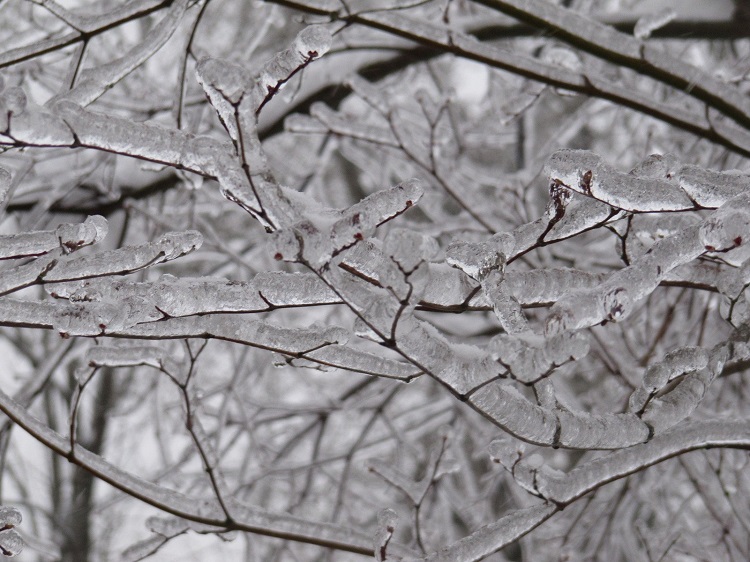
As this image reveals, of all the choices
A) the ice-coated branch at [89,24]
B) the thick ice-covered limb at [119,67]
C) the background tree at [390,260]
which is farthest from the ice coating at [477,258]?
the ice-coated branch at [89,24]

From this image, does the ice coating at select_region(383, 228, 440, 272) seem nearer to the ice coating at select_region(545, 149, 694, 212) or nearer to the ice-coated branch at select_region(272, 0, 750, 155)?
the ice coating at select_region(545, 149, 694, 212)

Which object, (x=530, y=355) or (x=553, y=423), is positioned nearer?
(x=530, y=355)

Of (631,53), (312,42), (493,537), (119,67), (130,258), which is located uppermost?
(631,53)

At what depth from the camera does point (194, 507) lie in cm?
151

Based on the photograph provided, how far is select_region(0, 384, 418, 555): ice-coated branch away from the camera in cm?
140

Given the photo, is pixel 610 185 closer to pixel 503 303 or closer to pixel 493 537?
pixel 503 303

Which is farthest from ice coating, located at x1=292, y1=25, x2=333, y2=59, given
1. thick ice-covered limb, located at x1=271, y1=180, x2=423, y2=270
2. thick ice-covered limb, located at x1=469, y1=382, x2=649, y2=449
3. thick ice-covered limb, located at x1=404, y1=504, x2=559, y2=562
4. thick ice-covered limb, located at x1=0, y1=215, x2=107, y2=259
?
thick ice-covered limb, located at x1=404, y1=504, x2=559, y2=562

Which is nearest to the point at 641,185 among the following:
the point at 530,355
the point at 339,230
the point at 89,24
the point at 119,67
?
the point at 530,355

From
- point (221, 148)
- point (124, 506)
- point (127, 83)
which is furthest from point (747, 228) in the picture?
point (124, 506)

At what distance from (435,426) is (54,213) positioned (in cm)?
336

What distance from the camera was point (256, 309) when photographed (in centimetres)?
115

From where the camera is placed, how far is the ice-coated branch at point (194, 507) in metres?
1.40

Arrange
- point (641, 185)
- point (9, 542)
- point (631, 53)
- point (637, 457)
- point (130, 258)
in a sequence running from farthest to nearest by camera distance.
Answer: point (631, 53) → point (637, 457) → point (9, 542) → point (130, 258) → point (641, 185)

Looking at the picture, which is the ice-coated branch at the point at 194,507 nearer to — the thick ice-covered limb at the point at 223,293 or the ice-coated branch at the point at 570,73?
the thick ice-covered limb at the point at 223,293
